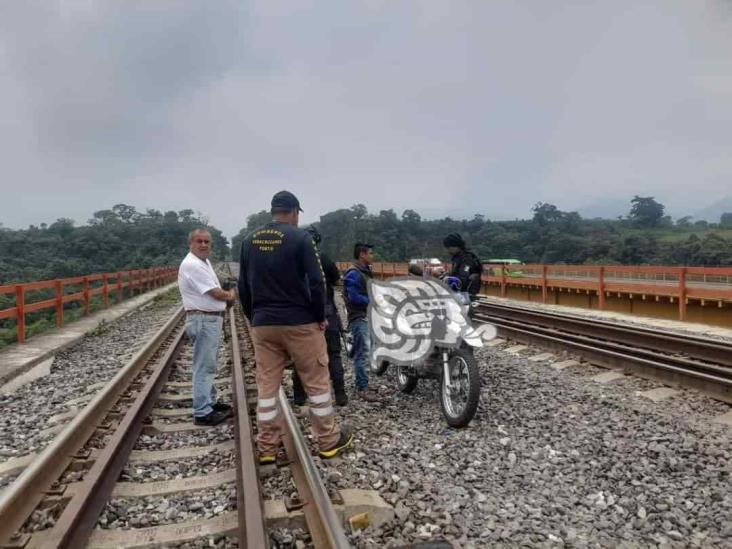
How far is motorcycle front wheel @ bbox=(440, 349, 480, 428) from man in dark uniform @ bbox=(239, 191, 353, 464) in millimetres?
1260

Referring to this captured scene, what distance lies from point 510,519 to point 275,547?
1.45 meters

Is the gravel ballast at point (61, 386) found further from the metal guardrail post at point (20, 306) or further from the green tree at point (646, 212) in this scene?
the green tree at point (646, 212)

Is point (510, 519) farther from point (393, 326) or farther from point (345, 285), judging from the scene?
point (345, 285)

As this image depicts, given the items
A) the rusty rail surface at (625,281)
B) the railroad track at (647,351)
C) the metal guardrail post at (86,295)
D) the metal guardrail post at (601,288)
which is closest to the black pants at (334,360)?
the railroad track at (647,351)

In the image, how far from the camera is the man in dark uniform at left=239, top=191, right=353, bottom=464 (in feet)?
12.1

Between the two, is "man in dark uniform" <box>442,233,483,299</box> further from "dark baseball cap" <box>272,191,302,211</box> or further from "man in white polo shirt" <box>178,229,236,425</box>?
"man in white polo shirt" <box>178,229,236,425</box>

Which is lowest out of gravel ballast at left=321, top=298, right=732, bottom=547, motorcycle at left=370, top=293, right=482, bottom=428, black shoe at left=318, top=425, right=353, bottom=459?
gravel ballast at left=321, top=298, right=732, bottom=547

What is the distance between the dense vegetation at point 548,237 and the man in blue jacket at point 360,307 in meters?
28.2

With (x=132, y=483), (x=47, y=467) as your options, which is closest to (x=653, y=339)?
(x=132, y=483)

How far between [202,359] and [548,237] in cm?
6163

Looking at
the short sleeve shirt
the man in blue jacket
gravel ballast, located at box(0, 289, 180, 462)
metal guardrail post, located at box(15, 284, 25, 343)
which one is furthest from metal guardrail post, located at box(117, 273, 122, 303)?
the short sleeve shirt

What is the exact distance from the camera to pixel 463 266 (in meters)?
5.87

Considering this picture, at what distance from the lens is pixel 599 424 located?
478cm

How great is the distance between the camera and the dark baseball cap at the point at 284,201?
384 centimetres
